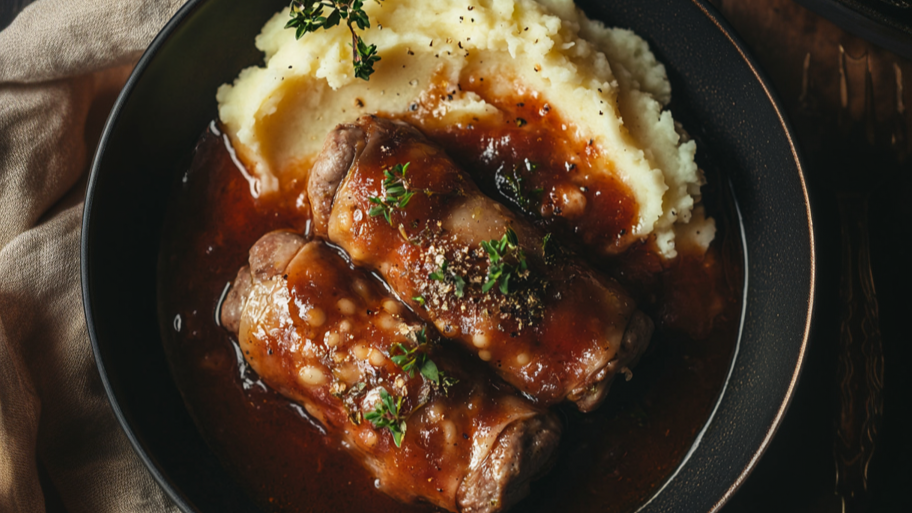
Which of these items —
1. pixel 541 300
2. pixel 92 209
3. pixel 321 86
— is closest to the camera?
pixel 541 300

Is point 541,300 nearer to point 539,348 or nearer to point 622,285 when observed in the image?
point 539,348

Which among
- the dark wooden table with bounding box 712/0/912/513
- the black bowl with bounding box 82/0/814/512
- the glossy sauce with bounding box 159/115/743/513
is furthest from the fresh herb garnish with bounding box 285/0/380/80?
the dark wooden table with bounding box 712/0/912/513

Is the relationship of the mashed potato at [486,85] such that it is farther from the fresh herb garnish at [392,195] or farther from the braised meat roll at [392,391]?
the braised meat roll at [392,391]

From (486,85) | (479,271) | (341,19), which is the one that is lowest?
(479,271)

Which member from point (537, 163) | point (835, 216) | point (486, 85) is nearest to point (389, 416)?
point (537, 163)

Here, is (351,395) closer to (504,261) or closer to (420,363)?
(420,363)

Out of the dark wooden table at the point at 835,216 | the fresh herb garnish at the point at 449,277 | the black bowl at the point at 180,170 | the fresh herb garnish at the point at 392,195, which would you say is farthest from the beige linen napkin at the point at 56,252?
the dark wooden table at the point at 835,216

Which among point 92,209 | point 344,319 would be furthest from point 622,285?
point 92,209
